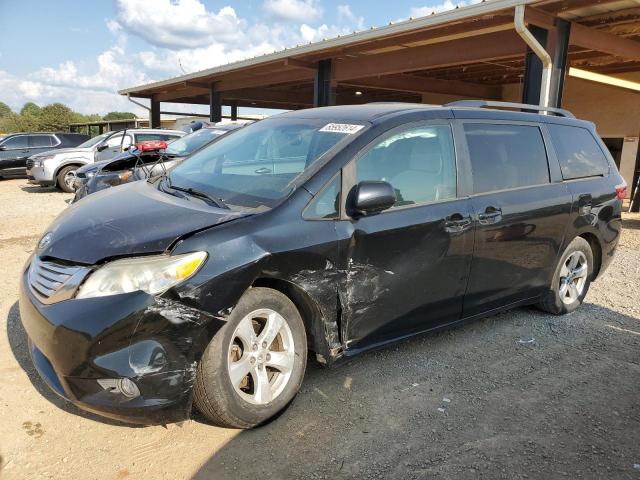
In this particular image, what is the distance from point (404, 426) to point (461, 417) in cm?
36

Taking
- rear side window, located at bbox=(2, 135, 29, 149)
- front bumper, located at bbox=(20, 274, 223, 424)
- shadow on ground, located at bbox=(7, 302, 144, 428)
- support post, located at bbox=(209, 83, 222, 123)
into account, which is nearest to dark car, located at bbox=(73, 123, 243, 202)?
shadow on ground, located at bbox=(7, 302, 144, 428)

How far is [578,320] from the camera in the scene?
181 inches

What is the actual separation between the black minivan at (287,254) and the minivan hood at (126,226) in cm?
1

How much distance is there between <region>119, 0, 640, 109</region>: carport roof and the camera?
8172mm

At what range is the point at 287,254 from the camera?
271 cm

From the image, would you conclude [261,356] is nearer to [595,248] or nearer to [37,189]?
[595,248]

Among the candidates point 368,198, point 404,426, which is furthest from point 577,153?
point 404,426

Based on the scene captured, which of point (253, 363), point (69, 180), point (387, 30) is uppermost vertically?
point (387, 30)

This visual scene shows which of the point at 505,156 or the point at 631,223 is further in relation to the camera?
the point at 631,223

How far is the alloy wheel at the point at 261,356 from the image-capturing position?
8.71ft

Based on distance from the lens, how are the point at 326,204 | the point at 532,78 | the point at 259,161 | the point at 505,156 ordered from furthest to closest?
1. the point at 532,78
2. the point at 505,156
3. the point at 259,161
4. the point at 326,204

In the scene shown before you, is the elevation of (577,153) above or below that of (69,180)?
above

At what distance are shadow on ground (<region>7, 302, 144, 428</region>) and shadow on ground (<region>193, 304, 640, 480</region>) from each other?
0.81 metres

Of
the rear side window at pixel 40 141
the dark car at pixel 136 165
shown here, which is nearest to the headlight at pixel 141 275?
the dark car at pixel 136 165
